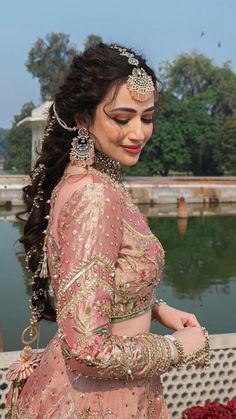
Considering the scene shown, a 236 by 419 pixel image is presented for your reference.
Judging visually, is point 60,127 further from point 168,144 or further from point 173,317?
point 168,144

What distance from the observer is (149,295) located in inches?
46.4

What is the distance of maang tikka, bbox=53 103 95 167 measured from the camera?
119 cm

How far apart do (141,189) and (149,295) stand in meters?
16.5

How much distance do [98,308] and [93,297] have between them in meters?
0.02

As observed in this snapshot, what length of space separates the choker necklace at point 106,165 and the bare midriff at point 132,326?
322 mm

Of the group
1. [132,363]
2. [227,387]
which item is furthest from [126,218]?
[227,387]

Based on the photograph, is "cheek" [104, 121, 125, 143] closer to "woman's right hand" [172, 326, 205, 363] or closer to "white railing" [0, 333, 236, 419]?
"woman's right hand" [172, 326, 205, 363]

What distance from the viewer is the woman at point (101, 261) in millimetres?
1016

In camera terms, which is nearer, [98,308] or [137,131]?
[98,308]

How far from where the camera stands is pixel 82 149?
121cm

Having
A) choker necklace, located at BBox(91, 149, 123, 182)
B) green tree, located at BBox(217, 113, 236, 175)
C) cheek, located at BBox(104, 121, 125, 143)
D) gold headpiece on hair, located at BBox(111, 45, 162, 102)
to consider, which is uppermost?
gold headpiece on hair, located at BBox(111, 45, 162, 102)

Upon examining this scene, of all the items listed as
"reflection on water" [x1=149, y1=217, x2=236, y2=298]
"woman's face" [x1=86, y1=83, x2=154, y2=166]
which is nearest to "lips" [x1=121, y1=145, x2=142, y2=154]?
"woman's face" [x1=86, y1=83, x2=154, y2=166]

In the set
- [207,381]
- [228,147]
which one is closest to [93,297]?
[207,381]

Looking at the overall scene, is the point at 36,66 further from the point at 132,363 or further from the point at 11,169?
the point at 132,363
